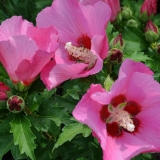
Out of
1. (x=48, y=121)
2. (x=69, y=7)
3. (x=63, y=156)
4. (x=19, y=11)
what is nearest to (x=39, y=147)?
(x=63, y=156)

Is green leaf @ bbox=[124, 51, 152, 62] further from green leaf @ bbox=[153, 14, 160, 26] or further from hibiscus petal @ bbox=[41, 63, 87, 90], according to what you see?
green leaf @ bbox=[153, 14, 160, 26]

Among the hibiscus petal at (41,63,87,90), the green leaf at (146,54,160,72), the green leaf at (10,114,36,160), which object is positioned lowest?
the green leaf at (146,54,160,72)

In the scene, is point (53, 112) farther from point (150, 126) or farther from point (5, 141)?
point (150, 126)

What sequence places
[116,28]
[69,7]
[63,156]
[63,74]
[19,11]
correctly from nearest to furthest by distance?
[63,74]
[69,7]
[63,156]
[116,28]
[19,11]

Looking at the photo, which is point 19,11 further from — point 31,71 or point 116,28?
point 31,71

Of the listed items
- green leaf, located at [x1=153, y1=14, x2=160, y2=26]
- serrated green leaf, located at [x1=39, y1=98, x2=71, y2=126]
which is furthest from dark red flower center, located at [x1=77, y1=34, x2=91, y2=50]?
green leaf, located at [x1=153, y1=14, x2=160, y2=26]

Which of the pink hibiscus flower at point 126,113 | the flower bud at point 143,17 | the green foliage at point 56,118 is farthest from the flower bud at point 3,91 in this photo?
the flower bud at point 143,17

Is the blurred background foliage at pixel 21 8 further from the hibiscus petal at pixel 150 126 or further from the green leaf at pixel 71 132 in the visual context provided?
the hibiscus petal at pixel 150 126
